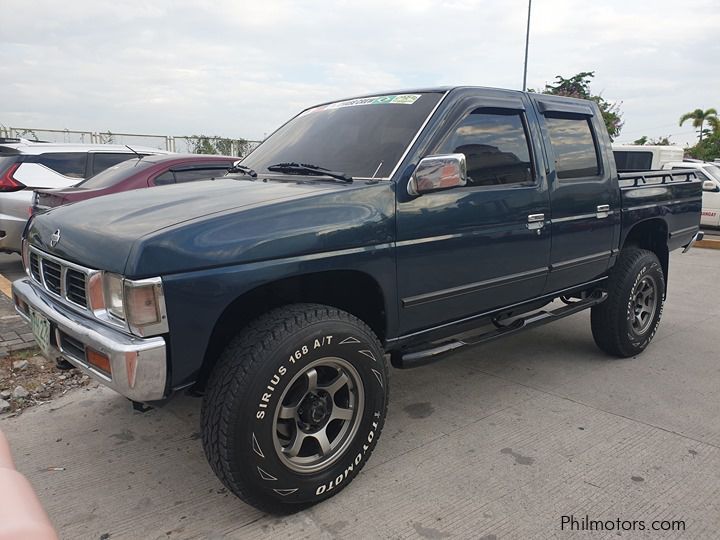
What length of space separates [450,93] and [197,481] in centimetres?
249

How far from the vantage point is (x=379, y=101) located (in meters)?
3.46

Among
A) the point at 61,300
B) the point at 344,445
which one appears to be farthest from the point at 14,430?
the point at 344,445

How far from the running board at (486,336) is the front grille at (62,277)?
159cm

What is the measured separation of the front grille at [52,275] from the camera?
2631 mm

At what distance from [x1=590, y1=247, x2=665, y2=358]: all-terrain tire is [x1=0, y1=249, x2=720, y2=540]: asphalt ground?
191 mm

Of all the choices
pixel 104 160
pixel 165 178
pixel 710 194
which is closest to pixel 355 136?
pixel 165 178

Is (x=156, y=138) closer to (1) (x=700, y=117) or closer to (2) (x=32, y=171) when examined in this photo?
(2) (x=32, y=171)

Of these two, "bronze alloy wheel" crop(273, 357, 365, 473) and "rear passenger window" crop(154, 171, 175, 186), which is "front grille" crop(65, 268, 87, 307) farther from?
"rear passenger window" crop(154, 171, 175, 186)

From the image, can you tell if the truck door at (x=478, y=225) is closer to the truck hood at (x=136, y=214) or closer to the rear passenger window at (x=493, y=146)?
the rear passenger window at (x=493, y=146)

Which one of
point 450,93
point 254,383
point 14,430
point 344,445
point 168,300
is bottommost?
point 14,430

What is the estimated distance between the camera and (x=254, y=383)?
228 cm

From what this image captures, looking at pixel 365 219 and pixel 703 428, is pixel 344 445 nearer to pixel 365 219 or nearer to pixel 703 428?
pixel 365 219

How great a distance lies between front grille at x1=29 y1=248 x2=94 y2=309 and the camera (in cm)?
242

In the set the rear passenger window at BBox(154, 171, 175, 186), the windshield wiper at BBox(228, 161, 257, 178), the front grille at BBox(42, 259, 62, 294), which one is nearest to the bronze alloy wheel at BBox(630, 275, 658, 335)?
the windshield wiper at BBox(228, 161, 257, 178)
